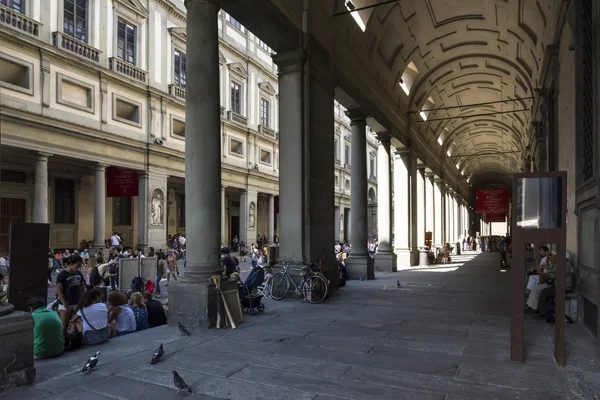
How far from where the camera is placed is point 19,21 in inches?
707

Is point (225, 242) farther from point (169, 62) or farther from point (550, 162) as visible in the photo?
point (550, 162)

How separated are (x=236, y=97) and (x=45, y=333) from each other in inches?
1081

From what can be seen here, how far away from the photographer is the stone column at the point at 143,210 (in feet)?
78.0

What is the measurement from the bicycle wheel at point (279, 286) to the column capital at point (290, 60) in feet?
15.1

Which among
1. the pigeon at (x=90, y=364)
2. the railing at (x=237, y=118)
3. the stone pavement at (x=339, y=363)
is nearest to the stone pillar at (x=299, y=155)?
the stone pavement at (x=339, y=363)

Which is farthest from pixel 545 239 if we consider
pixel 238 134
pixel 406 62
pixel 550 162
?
pixel 238 134

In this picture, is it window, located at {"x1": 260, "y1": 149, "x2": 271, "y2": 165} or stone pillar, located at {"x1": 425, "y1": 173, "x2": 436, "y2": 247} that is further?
window, located at {"x1": 260, "y1": 149, "x2": 271, "y2": 165}

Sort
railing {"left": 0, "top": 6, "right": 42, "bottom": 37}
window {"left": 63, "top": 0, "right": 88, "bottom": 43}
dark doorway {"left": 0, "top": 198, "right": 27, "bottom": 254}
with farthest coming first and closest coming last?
dark doorway {"left": 0, "top": 198, "right": 27, "bottom": 254} < window {"left": 63, "top": 0, "right": 88, "bottom": 43} < railing {"left": 0, "top": 6, "right": 42, "bottom": 37}

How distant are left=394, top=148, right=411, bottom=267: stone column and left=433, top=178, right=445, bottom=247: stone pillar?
824cm

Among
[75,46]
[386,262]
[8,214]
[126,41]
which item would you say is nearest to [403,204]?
[386,262]

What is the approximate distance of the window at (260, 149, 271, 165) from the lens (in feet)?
114

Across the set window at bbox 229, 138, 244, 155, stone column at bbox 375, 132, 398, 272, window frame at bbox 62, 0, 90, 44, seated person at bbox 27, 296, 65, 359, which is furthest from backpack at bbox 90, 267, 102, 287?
window at bbox 229, 138, 244, 155

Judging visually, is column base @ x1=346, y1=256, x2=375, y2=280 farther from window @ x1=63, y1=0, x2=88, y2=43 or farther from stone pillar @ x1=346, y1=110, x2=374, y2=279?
window @ x1=63, y1=0, x2=88, y2=43

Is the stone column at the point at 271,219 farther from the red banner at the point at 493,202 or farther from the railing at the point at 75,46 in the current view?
the red banner at the point at 493,202
